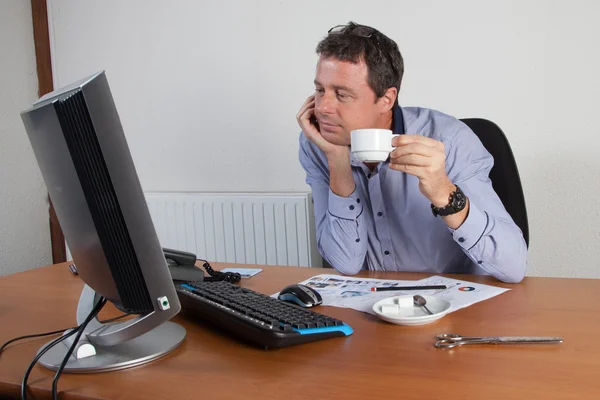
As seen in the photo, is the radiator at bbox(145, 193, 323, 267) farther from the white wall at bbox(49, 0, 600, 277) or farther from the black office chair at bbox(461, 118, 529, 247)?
the black office chair at bbox(461, 118, 529, 247)

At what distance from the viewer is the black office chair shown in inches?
58.1

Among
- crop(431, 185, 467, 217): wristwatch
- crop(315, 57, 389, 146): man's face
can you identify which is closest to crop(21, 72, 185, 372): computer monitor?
crop(431, 185, 467, 217): wristwatch

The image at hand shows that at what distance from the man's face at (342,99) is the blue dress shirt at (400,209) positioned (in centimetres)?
9

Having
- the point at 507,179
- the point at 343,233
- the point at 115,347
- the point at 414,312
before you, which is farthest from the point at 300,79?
the point at 115,347

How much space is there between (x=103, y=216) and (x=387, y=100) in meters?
1.05

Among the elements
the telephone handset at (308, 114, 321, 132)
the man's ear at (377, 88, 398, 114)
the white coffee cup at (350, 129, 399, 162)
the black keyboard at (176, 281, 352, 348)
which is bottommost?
the black keyboard at (176, 281, 352, 348)

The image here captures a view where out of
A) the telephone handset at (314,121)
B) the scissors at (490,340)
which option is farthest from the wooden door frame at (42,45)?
the scissors at (490,340)

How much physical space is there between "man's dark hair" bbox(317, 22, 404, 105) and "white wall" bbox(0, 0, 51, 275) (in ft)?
6.42

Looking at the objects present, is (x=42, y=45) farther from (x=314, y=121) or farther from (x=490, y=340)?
(x=490, y=340)

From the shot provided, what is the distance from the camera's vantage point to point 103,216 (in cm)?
77

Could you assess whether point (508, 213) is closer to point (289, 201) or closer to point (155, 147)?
point (289, 201)

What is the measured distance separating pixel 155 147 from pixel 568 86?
6.01ft

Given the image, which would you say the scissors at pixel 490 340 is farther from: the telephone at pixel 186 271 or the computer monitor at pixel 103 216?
the telephone at pixel 186 271

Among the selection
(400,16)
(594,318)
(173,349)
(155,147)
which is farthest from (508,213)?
(155,147)
